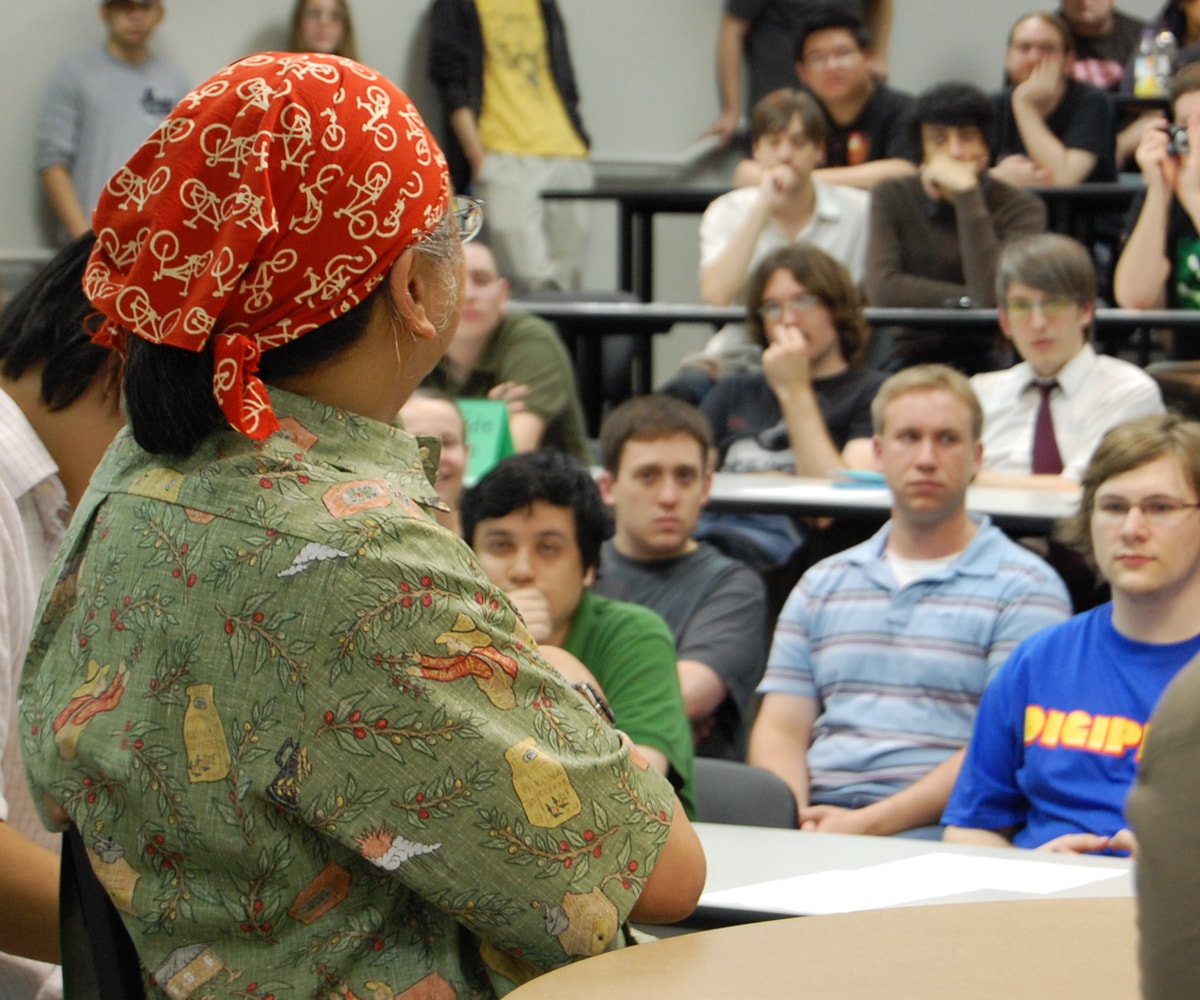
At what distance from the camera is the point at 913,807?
8.33 feet

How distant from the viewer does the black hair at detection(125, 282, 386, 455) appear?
0.98 meters

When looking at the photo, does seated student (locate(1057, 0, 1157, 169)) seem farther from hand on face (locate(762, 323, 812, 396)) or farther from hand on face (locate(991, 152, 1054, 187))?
hand on face (locate(762, 323, 812, 396))

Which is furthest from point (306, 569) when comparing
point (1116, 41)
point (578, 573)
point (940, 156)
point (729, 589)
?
point (1116, 41)

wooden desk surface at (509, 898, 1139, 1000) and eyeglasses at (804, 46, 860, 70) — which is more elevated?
eyeglasses at (804, 46, 860, 70)

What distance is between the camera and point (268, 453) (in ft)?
3.19

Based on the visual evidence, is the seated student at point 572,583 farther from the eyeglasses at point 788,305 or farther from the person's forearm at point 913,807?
the eyeglasses at point 788,305

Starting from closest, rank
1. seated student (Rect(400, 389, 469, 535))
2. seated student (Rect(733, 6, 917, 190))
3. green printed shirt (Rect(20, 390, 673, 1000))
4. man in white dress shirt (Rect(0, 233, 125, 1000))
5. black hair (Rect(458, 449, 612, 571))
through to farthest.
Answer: green printed shirt (Rect(20, 390, 673, 1000))
man in white dress shirt (Rect(0, 233, 125, 1000))
black hair (Rect(458, 449, 612, 571))
seated student (Rect(400, 389, 469, 535))
seated student (Rect(733, 6, 917, 190))

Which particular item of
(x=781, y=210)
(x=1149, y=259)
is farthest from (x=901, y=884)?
(x=781, y=210)

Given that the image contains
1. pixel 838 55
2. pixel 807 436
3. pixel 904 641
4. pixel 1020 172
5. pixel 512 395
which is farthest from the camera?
pixel 838 55

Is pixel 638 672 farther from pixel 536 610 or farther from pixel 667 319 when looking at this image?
pixel 667 319

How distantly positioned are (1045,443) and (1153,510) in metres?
1.35

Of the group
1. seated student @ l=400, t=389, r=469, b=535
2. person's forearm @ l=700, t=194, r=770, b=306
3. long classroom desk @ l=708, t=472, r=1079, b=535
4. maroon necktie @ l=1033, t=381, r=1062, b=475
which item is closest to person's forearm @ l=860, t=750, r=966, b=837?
long classroom desk @ l=708, t=472, r=1079, b=535

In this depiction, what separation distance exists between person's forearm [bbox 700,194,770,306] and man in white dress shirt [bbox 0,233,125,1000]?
12.0 feet

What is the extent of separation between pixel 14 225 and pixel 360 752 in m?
5.74
